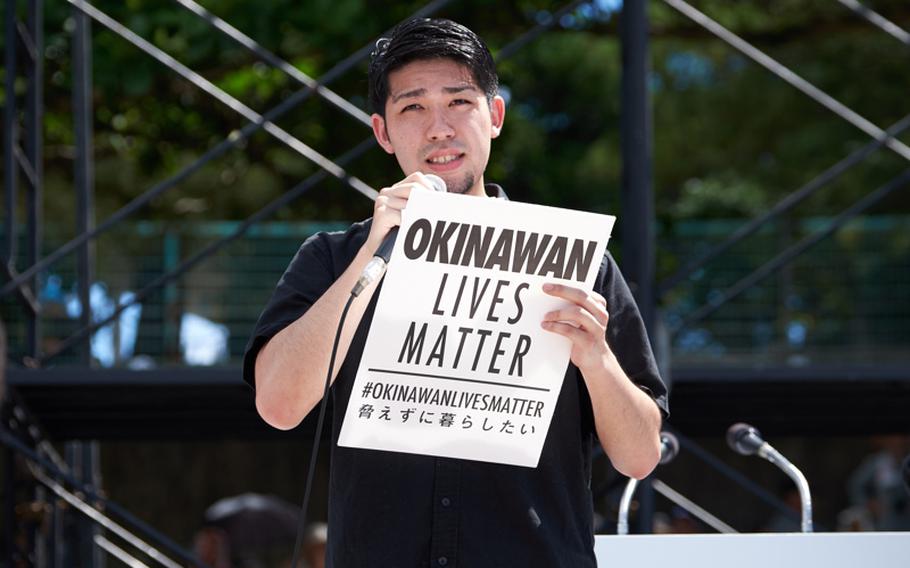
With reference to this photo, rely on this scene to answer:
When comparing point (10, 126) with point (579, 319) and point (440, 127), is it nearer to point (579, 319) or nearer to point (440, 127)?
point (440, 127)

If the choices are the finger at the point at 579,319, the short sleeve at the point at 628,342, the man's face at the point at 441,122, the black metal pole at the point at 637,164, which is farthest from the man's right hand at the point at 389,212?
the black metal pole at the point at 637,164

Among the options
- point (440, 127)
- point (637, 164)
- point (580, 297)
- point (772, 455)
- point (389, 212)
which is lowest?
point (772, 455)

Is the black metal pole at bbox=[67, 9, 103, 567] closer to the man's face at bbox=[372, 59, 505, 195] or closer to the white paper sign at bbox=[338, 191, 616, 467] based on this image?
the man's face at bbox=[372, 59, 505, 195]

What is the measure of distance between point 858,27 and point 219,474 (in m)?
5.82

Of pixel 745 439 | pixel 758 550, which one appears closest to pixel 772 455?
pixel 745 439

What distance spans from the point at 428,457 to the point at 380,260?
13.2 inches

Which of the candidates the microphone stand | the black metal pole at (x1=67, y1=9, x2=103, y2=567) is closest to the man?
the microphone stand

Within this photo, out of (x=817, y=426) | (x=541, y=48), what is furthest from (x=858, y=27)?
(x=541, y=48)

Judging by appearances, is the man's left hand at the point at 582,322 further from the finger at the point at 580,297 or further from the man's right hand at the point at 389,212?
the man's right hand at the point at 389,212

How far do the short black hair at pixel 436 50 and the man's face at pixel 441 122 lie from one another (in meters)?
0.01

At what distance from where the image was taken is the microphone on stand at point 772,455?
322 cm

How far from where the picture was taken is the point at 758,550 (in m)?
2.86

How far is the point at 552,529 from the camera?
7.55 ft

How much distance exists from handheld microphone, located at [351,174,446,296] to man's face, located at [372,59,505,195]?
93 mm
